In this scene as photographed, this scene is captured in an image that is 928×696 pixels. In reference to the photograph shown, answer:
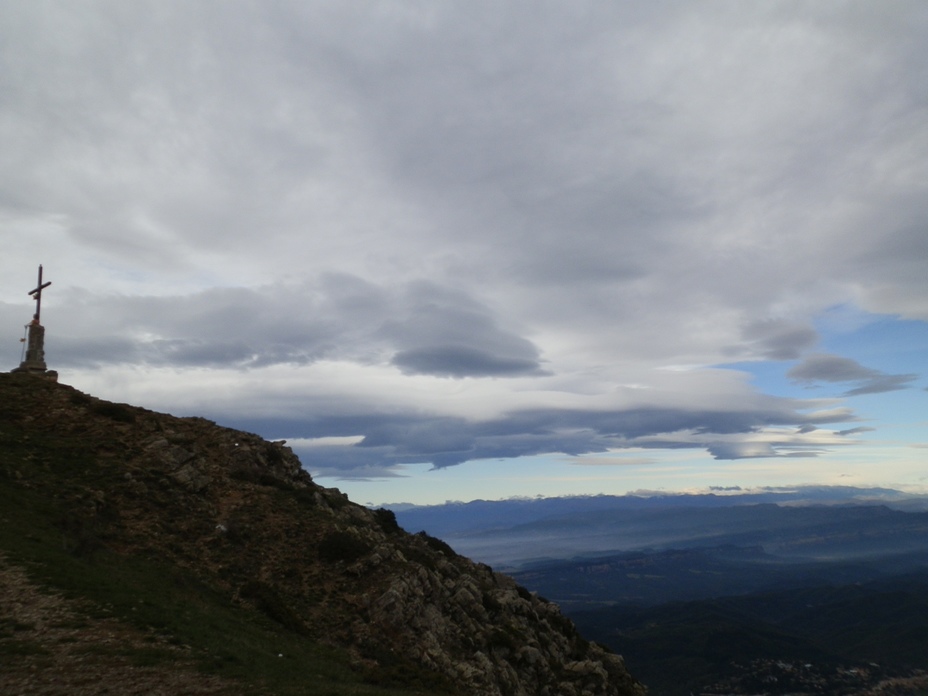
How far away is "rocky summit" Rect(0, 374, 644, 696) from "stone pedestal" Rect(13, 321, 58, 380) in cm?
228

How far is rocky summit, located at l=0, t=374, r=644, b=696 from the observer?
2362 centimetres

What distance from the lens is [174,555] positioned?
3678cm

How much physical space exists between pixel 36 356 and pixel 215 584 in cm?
3706

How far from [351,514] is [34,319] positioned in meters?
35.7

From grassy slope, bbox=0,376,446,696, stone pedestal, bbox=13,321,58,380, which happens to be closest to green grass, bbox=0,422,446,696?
grassy slope, bbox=0,376,446,696

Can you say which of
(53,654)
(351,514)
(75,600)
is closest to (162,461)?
(351,514)

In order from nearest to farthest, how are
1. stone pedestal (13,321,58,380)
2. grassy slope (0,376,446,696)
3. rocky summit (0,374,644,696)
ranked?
rocky summit (0,374,644,696)
grassy slope (0,376,446,696)
stone pedestal (13,321,58,380)

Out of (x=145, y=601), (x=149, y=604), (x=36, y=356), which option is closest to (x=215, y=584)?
(x=145, y=601)

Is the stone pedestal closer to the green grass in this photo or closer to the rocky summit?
the rocky summit

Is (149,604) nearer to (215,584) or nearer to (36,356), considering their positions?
(215,584)

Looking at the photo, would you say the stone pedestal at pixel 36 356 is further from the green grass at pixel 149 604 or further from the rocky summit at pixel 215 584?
the green grass at pixel 149 604

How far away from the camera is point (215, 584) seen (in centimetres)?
3522

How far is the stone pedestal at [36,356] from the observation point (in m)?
56.2

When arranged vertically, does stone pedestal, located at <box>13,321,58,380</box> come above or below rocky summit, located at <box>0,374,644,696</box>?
above
